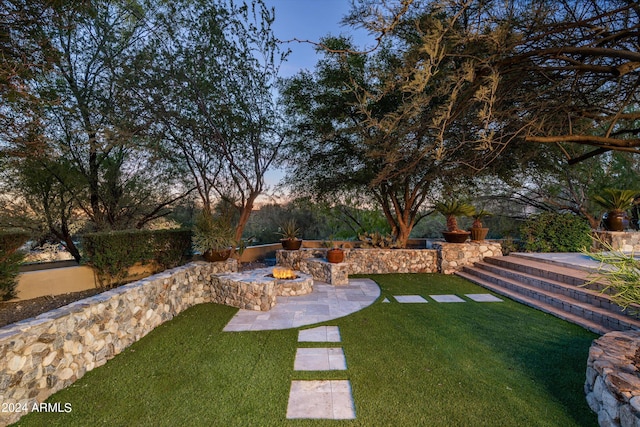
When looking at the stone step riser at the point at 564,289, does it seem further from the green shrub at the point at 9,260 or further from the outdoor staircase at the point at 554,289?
the green shrub at the point at 9,260

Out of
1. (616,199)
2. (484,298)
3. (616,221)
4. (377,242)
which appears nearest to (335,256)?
(377,242)

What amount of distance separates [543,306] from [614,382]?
3406 mm

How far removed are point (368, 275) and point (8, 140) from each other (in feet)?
25.7

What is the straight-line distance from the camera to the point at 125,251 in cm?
578

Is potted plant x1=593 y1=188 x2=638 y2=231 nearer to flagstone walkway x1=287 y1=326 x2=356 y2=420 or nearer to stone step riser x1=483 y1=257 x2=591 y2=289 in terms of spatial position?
stone step riser x1=483 y1=257 x2=591 y2=289

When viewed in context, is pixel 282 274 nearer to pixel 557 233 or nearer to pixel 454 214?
pixel 454 214

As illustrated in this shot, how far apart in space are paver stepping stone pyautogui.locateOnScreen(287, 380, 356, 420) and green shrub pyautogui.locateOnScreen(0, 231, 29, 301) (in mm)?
5190

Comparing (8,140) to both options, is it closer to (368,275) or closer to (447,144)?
(368,275)

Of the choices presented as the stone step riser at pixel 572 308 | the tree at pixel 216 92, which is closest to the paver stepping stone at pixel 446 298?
the stone step riser at pixel 572 308

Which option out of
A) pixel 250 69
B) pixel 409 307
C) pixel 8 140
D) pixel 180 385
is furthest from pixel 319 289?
pixel 250 69

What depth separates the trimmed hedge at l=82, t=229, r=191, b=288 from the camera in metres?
5.58

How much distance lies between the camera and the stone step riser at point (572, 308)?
3782 millimetres

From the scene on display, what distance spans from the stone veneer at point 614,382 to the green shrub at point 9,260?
7.69 m

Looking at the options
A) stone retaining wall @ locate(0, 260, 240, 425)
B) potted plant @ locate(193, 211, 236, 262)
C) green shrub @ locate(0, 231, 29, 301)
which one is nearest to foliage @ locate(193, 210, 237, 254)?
potted plant @ locate(193, 211, 236, 262)
